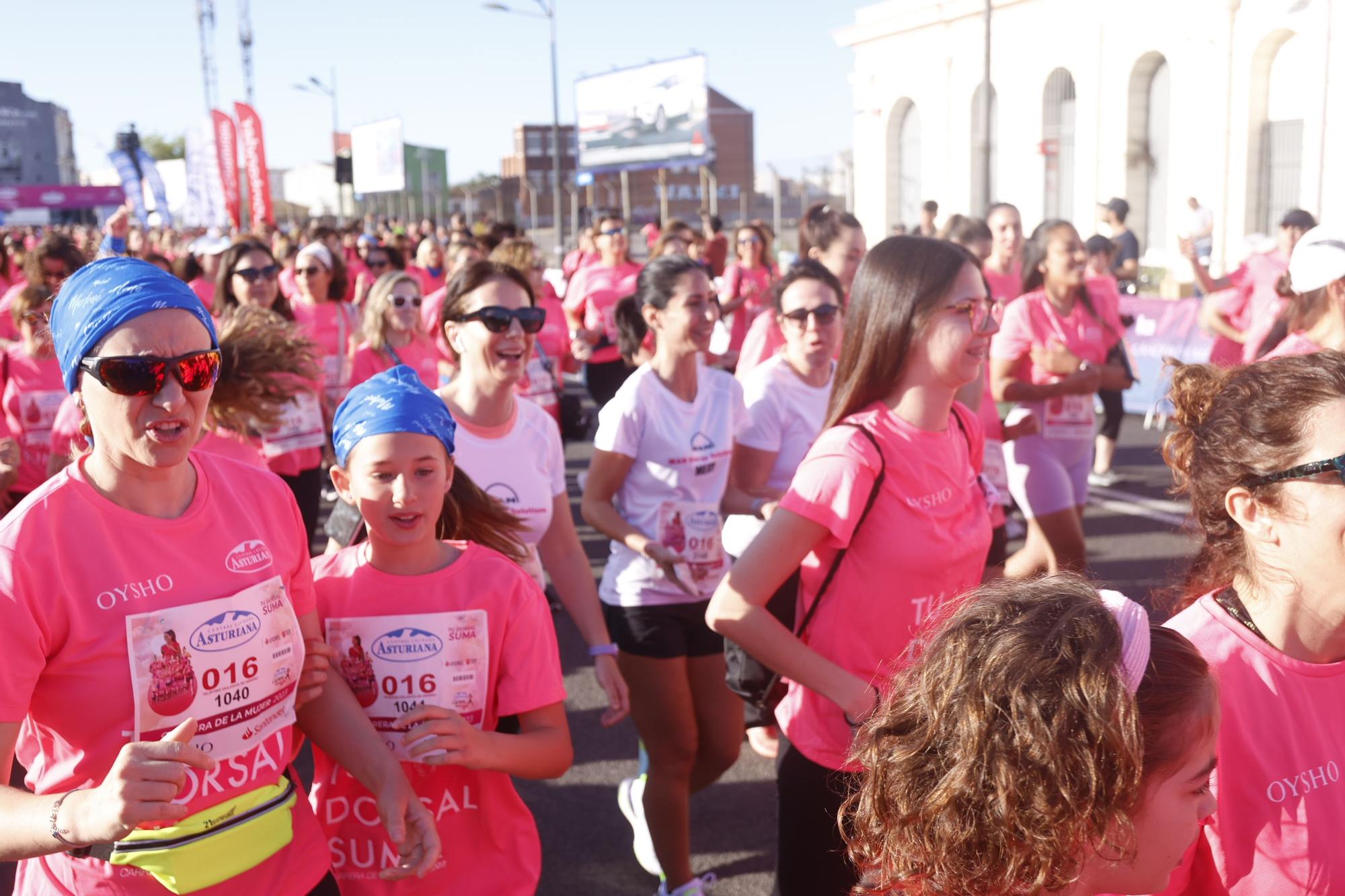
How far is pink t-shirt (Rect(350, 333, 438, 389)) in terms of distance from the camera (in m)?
6.26

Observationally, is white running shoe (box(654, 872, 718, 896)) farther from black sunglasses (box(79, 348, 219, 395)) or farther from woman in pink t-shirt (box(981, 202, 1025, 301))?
woman in pink t-shirt (box(981, 202, 1025, 301))

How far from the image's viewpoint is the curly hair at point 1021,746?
1400 mm

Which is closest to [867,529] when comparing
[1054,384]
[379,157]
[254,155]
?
[1054,384]

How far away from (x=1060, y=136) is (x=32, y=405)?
28.3 m

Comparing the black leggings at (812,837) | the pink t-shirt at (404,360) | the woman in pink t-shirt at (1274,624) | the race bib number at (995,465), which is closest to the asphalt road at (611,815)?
the woman in pink t-shirt at (1274,624)

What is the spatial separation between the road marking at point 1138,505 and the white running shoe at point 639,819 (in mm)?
5214

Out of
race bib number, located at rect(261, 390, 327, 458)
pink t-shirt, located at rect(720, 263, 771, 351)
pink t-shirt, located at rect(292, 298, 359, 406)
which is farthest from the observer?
pink t-shirt, located at rect(720, 263, 771, 351)

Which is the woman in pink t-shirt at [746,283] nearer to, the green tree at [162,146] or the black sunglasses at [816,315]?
the black sunglasses at [816,315]

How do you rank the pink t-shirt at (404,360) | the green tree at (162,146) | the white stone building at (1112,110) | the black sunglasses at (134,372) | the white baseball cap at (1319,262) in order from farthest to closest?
the green tree at (162,146)
the white stone building at (1112,110)
the pink t-shirt at (404,360)
the white baseball cap at (1319,262)
the black sunglasses at (134,372)

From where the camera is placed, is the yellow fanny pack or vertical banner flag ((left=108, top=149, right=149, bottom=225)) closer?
the yellow fanny pack

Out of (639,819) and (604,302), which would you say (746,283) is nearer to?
(604,302)

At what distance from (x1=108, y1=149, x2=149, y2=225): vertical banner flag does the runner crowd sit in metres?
22.2

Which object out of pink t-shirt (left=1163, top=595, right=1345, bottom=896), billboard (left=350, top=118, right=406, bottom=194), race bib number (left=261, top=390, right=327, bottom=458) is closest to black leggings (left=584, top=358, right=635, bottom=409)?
race bib number (left=261, top=390, right=327, bottom=458)

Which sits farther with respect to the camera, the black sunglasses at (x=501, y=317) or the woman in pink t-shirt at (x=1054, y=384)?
the woman in pink t-shirt at (x=1054, y=384)
